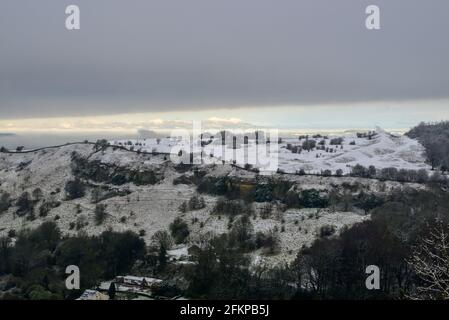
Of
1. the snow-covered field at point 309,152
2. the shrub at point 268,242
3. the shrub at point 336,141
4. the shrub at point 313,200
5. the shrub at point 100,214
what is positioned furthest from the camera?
the shrub at point 336,141

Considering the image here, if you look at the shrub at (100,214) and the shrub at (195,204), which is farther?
the shrub at (195,204)

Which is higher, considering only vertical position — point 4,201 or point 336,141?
point 336,141

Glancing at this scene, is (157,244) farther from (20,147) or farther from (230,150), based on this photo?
(20,147)

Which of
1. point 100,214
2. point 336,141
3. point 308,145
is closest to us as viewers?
point 100,214

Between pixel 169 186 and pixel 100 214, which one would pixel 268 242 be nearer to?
pixel 100 214

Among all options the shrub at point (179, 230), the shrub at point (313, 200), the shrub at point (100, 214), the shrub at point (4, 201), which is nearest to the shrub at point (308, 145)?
the shrub at point (313, 200)

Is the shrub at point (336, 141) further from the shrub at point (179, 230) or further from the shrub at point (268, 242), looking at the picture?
the shrub at point (268, 242)

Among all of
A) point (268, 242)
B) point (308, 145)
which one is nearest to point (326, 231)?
point (268, 242)
